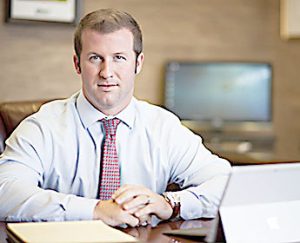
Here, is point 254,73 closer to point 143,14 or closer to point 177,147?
point 143,14

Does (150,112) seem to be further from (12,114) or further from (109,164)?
(12,114)

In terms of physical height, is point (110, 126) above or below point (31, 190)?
above

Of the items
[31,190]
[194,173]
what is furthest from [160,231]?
[194,173]

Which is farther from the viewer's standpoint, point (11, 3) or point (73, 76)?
point (73, 76)

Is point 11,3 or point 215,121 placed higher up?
point 11,3

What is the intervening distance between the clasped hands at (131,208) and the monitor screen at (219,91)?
305 centimetres

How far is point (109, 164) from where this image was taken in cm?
192

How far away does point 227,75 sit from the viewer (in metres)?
4.79

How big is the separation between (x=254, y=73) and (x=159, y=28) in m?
0.83

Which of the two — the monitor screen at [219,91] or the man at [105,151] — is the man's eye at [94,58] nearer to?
the man at [105,151]

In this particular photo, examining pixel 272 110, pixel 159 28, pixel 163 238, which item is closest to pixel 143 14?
pixel 159 28

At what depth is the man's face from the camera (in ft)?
6.02

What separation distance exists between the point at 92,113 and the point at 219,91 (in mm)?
2925

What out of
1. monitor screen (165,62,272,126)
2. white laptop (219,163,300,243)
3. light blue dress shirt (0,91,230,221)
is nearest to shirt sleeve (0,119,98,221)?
light blue dress shirt (0,91,230,221)
